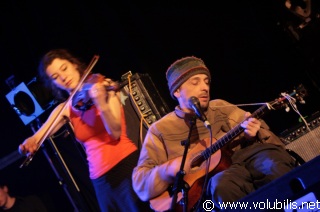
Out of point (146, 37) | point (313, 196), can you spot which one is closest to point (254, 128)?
point (313, 196)

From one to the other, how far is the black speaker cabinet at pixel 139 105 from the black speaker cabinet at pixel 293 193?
1648 mm

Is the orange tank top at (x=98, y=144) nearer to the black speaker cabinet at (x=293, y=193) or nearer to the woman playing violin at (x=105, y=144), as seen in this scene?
the woman playing violin at (x=105, y=144)

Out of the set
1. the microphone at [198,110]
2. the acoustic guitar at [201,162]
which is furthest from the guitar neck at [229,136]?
the microphone at [198,110]

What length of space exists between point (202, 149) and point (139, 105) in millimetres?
1039

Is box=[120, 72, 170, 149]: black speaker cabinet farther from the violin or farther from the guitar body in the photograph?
the guitar body

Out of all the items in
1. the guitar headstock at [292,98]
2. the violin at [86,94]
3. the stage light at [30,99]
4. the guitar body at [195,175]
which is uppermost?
the stage light at [30,99]

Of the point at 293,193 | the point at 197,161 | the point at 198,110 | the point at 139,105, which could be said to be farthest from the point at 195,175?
the point at 139,105

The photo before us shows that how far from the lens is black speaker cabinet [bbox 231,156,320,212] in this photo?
1.43 m

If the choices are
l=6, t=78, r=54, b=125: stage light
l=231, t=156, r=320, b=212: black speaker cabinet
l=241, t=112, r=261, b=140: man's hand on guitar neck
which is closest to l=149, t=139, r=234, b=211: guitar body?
l=241, t=112, r=261, b=140: man's hand on guitar neck

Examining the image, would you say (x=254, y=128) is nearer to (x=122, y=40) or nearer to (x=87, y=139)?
(x=87, y=139)

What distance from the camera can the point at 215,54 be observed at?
4062 millimetres

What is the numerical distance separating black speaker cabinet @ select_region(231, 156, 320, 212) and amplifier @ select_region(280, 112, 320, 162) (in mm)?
1229

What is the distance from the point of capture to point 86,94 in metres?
2.70

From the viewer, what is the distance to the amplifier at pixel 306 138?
2639 millimetres
